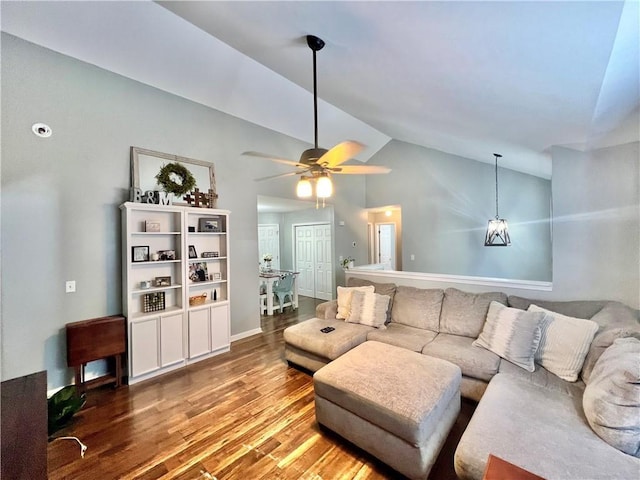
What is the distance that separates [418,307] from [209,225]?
296 centimetres

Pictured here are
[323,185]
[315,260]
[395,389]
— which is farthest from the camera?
[315,260]

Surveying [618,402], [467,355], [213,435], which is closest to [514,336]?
[467,355]

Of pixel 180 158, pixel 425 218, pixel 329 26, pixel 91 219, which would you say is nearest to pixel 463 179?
pixel 425 218

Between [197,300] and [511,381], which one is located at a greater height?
[197,300]

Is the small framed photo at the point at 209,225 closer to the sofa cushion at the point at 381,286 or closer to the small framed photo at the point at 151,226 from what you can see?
the small framed photo at the point at 151,226

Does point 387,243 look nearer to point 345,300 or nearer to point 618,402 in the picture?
point 345,300

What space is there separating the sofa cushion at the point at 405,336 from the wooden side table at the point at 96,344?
273 centimetres

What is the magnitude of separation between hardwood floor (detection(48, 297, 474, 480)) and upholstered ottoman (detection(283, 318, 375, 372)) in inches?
7.9

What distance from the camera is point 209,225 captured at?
12.1 feet

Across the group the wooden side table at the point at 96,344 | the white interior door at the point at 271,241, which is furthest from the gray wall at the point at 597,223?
the white interior door at the point at 271,241

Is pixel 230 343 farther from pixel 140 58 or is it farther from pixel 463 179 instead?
pixel 463 179

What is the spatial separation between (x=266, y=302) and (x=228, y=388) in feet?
8.59

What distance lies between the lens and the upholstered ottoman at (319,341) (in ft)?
9.16

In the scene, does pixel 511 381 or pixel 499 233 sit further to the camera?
pixel 499 233
